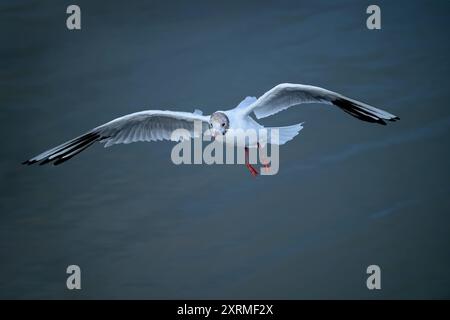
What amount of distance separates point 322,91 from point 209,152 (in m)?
1.05

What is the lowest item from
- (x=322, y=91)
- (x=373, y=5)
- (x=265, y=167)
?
(x=265, y=167)

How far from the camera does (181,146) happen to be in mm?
6348

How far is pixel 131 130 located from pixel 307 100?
50.5 inches

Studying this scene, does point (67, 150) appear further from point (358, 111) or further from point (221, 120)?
point (358, 111)

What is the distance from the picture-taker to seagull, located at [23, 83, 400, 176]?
214 inches

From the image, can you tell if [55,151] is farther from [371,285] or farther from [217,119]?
[371,285]

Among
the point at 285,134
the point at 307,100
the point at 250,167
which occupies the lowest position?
the point at 250,167

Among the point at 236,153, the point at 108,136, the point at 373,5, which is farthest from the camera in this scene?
the point at 373,5

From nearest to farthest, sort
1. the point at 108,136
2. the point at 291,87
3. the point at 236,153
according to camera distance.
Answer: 1. the point at 291,87
2. the point at 108,136
3. the point at 236,153

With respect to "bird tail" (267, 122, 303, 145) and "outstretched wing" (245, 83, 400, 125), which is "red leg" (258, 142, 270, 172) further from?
"bird tail" (267, 122, 303, 145)

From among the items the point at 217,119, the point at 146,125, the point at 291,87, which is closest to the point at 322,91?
the point at 291,87

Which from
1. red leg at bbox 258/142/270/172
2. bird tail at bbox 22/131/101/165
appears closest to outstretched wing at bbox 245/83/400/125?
red leg at bbox 258/142/270/172

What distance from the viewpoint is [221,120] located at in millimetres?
5426

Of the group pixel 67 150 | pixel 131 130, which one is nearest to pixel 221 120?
pixel 131 130
